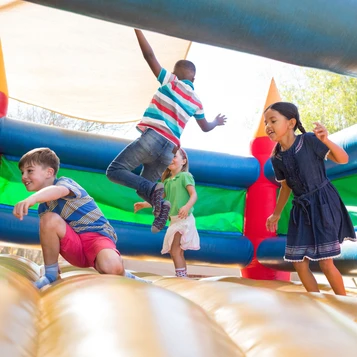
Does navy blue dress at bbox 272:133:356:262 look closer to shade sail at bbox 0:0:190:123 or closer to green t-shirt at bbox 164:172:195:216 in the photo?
green t-shirt at bbox 164:172:195:216

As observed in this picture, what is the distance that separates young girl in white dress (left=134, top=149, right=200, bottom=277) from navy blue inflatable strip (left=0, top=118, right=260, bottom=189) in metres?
0.52

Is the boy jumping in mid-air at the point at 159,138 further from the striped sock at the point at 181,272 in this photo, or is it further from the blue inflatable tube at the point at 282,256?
the blue inflatable tube at the point at 282,256

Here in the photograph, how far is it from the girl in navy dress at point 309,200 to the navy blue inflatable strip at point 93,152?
140 centimetres

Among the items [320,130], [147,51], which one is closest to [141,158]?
[147,51]

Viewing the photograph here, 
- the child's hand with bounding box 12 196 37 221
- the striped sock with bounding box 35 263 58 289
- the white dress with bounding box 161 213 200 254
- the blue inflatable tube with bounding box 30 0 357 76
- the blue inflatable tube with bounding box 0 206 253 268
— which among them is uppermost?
the blue inflatable tube with bounding box 30 0 357 76

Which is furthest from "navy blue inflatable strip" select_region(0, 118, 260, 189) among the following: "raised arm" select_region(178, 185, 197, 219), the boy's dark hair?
the boy's dark hair

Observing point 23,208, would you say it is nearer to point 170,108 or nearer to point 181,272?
point 170,108

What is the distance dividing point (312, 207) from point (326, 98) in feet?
29.5

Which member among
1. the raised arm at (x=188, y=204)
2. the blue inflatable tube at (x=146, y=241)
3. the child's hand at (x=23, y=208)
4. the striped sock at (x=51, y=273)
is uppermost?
the child's hand at (x=23, y=208)

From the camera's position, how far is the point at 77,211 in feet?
6.10

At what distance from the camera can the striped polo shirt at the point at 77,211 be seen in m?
1.84

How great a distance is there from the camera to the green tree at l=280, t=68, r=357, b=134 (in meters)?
10.2

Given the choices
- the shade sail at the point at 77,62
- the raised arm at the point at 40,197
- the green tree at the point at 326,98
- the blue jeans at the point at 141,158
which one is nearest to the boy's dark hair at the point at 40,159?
the raised arm at the point at 40,197

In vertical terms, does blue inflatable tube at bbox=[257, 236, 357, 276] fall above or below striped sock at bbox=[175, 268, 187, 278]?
above
